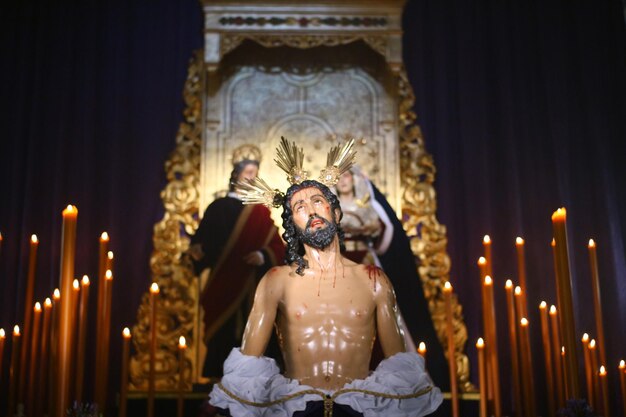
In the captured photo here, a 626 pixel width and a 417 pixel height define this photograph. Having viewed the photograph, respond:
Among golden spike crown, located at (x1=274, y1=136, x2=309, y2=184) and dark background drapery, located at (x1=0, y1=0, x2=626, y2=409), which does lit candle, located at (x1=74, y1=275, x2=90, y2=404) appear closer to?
golden spike crown, located at (x1=274, y1=136, x2=309, y2=184)

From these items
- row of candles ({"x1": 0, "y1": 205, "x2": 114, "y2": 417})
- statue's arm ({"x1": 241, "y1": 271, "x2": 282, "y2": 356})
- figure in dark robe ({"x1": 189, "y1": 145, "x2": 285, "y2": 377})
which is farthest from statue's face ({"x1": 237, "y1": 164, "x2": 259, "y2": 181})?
statue's arm ({"x1": 241, "y1": 271, "x2": 282, "y2": 356})

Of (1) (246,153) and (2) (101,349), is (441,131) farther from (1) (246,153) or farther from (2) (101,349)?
(2) (101,349)

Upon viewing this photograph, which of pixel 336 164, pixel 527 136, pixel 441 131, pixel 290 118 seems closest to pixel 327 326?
pixel 336 164

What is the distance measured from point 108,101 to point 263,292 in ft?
8.35

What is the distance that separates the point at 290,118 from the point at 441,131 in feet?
3.25

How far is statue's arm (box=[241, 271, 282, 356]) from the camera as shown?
3635 millimetres

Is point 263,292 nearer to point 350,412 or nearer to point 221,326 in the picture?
point 350,412

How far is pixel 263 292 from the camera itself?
3.73 m

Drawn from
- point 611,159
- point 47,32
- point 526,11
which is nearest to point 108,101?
point 47,32

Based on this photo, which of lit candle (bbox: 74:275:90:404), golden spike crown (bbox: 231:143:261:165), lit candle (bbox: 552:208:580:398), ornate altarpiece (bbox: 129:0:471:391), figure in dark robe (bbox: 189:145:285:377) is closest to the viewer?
lit candle (bbox: 552:208:580:398)

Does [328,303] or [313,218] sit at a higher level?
[313,218]

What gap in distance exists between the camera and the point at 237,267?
5.25 meters

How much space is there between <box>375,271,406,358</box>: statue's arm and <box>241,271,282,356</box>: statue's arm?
42 cm

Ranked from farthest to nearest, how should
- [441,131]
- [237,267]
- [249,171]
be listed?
[441,131]
[249,171]
[237,267]
